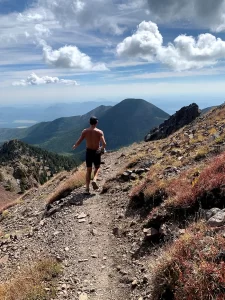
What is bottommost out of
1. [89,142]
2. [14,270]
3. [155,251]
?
[14,270]

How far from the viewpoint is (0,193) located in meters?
92.1

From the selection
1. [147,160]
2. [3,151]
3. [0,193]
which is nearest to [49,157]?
[3,151]

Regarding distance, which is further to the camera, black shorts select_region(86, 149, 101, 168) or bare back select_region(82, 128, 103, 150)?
black shorts select_region(86, 149, 101, 168)

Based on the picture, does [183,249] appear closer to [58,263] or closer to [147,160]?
[58,263]

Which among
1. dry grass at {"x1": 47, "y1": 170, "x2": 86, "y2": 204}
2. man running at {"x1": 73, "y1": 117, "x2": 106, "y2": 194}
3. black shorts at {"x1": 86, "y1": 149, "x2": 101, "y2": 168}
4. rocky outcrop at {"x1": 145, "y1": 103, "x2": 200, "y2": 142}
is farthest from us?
rocky outcrop at {"x1": 145, "y1": 103, "x2": 200, "y2": 142}

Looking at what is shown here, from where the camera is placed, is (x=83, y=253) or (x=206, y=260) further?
(x=83, y=253)

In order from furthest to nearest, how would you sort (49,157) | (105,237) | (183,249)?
(49,157)
(105,237)
(183,249)

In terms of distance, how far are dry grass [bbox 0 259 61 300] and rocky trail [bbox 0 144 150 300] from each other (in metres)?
0.28

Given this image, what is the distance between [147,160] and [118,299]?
41.5 feet

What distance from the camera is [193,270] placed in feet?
18.3

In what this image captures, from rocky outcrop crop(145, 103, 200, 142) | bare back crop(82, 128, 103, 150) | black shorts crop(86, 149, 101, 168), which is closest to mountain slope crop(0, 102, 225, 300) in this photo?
black shorts crop(86, 149, 101, 168)

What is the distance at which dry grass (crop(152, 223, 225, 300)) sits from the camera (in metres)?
5.09

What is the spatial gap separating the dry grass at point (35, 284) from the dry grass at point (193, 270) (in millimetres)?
2943

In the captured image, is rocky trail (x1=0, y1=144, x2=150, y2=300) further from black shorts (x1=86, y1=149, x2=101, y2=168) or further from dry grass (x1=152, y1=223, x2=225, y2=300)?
black shorts (x1=86, y1=149, x2=101, y2=168)
